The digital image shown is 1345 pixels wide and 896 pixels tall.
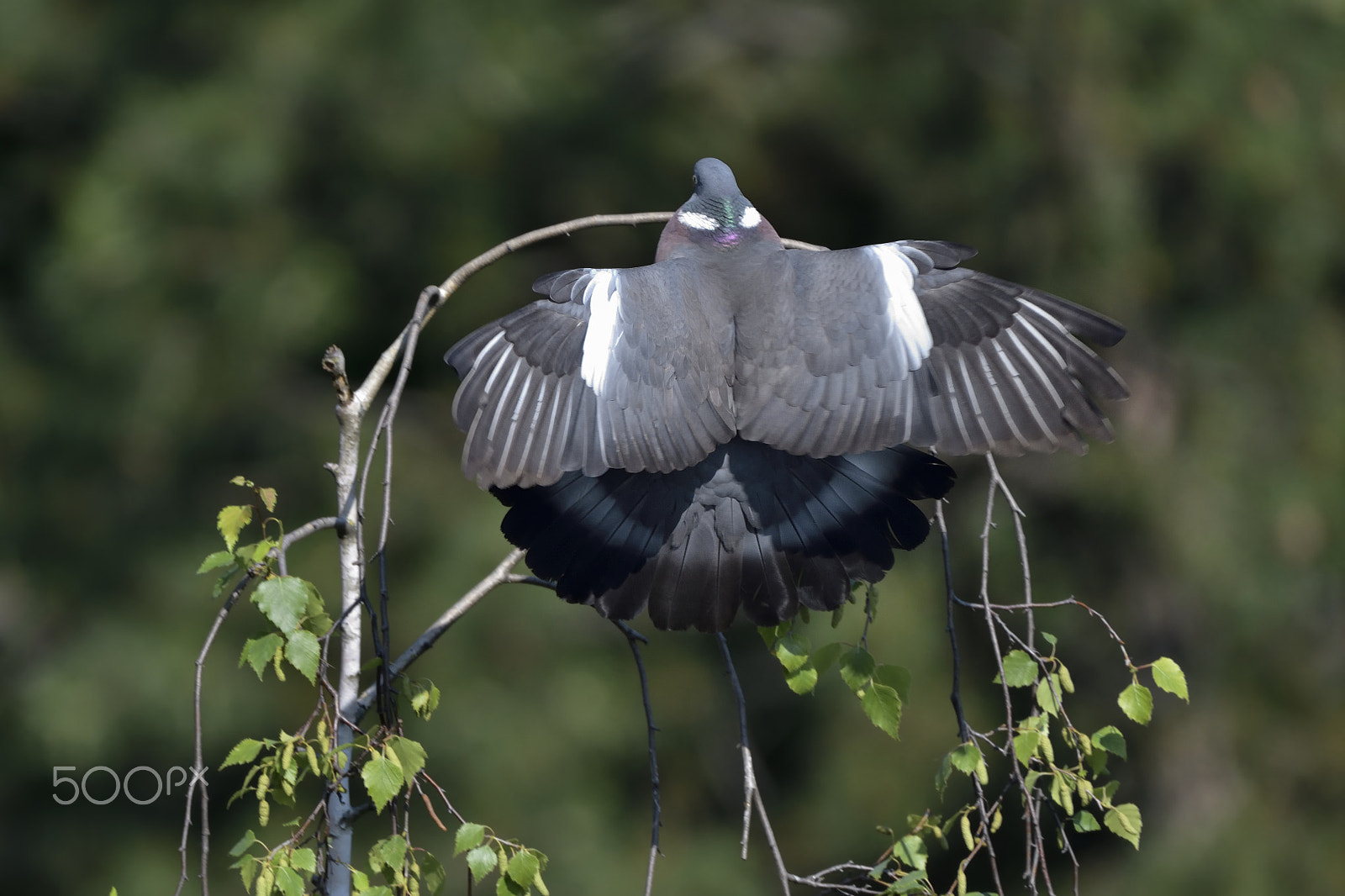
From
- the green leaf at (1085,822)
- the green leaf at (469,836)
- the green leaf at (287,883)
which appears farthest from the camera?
the green leaf at (1085,822)

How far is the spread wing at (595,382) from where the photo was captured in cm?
231

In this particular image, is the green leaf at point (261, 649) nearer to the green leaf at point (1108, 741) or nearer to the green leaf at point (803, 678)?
the green leaf at point (803, 678)

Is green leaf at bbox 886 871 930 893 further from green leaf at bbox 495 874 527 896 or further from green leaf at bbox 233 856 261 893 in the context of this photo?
green leaf at bbox 233 856 261 893

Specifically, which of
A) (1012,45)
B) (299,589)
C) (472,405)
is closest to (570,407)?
(472,405)

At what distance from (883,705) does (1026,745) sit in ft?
0.74

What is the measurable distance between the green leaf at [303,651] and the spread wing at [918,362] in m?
0.87

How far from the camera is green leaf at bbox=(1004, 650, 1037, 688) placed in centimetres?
205

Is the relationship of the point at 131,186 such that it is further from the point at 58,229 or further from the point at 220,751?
the point at 220,751

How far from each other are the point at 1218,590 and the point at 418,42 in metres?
4.32

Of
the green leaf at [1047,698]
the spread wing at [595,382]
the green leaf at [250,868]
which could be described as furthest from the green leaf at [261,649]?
the green leaf at [1047,698]

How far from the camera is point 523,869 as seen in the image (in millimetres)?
1885

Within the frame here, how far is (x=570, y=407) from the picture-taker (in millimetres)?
2367

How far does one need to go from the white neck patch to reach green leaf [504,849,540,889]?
61.2 inches

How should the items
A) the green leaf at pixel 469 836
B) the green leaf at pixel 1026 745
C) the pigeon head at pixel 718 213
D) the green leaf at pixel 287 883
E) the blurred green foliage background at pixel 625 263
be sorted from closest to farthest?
1. the green leaf at pixel 287 883
2. the green leaf at pixel 469 836
3. the green leaf at pixel 1026 745
4. the pigeon head at pixel 718 213
5. the blurred green foliage background at pixel 625 263
